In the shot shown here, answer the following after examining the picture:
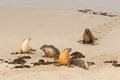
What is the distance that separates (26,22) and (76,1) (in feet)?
22.9

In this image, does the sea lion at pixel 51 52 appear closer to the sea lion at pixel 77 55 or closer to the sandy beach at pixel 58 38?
the sandy beach at pixel 58 38

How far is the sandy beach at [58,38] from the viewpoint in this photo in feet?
30.7

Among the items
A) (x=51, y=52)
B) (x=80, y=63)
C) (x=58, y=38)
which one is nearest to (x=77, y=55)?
(x=51, y=52)

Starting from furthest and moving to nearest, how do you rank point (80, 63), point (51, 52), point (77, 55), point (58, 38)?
point (58, 38), point (77, 55), point (51, 52), point (80, 63)

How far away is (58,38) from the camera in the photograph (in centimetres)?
1405

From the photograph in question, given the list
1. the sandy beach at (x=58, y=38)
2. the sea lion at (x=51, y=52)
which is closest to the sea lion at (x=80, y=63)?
the sandy beach at (x=58, y=38)

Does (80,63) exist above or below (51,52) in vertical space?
below

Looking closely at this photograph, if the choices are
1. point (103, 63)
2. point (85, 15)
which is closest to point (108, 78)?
point (103, 63)

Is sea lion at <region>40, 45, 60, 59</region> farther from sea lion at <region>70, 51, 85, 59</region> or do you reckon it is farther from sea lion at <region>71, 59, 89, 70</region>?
sea lion at <region>71, 59, 89, 70</region>

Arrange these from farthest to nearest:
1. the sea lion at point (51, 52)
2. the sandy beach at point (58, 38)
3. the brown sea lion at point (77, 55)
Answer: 1. the brown sea lion at point (77, 55)
2. the sea lion at point (51, 52)
3. the sandy beach at point (58, 38)

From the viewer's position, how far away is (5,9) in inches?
762

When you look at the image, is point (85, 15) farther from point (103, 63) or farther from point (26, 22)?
point (103, 63)

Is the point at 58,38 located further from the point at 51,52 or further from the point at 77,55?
the point at 51,52

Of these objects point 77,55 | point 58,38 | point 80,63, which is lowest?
point 80,63
